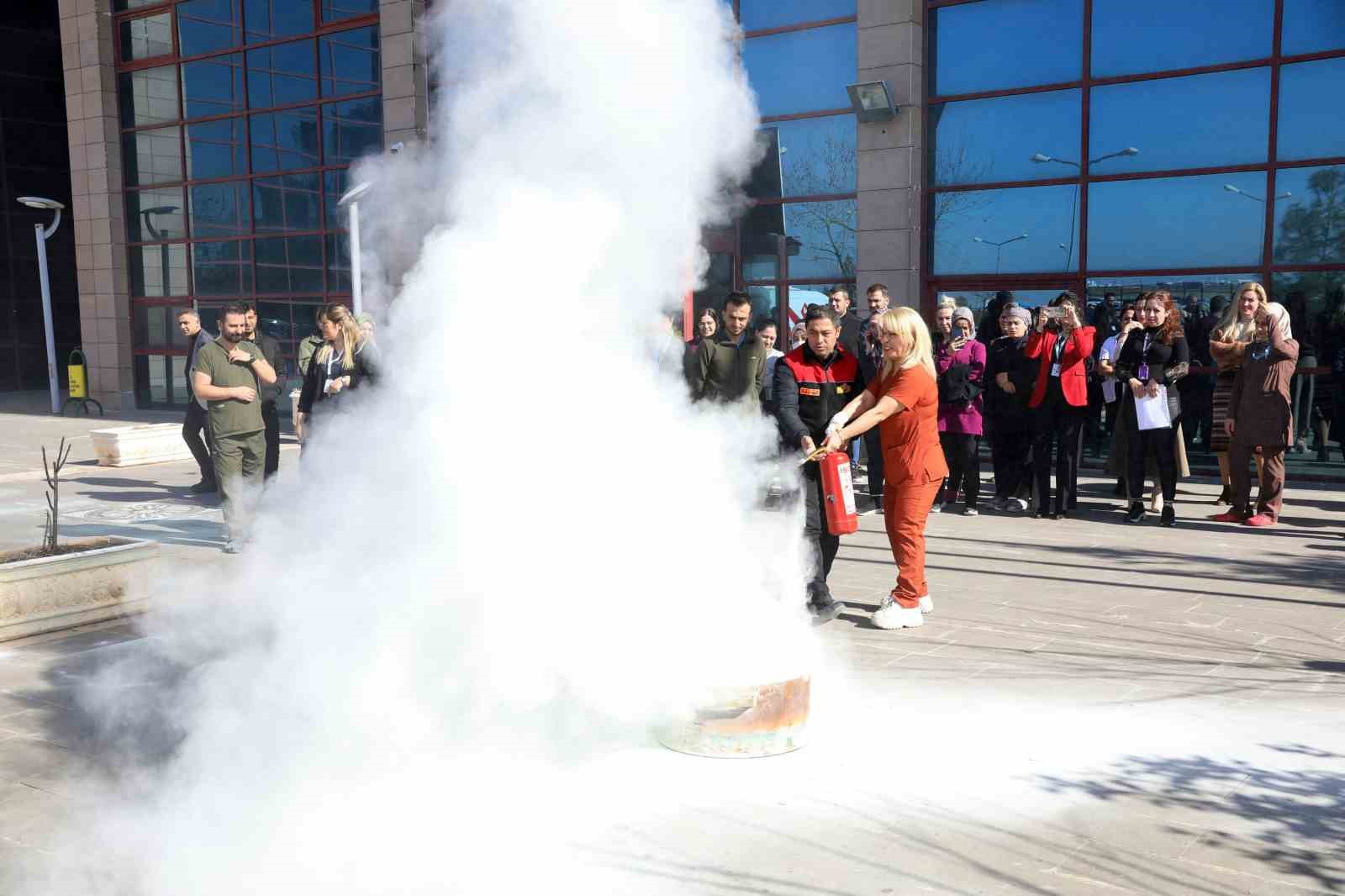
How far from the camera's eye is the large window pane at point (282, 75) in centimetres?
1998

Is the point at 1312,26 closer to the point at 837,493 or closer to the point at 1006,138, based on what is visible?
the point at 1006,138

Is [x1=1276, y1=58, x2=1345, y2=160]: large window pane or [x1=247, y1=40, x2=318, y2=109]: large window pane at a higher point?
[x1=247, y1=40, x2=318, y2=109]: large window pane

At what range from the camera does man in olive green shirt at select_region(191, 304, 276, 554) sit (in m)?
8.49

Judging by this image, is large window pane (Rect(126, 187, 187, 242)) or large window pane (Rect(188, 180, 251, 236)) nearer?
large window pane (Rect(188, 180, 251, 236))

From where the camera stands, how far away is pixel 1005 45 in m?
13.6


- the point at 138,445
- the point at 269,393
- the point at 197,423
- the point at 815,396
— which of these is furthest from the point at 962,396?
the point at 138,445

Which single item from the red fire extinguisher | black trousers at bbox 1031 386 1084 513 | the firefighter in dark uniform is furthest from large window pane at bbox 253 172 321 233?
the red fire extinguisher

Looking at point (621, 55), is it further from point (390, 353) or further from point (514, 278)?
point (390, 353)

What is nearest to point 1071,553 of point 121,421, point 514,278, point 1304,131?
point 514,278

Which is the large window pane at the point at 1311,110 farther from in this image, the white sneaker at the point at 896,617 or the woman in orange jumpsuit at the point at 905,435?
the white sneaker at the point at 896,617

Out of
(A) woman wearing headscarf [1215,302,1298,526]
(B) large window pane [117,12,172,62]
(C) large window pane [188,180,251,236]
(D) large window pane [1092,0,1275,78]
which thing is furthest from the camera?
(B) large window pane [117,12,172,62]

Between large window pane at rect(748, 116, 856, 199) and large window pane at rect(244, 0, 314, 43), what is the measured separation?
9.65m

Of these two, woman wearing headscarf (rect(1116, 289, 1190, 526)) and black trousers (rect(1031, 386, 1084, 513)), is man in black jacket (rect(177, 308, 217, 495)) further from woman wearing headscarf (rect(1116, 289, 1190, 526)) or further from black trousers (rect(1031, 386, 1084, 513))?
woman wearing headscarf (rect(1116, 289, 1190, 526))

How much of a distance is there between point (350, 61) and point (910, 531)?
52.8 feet
